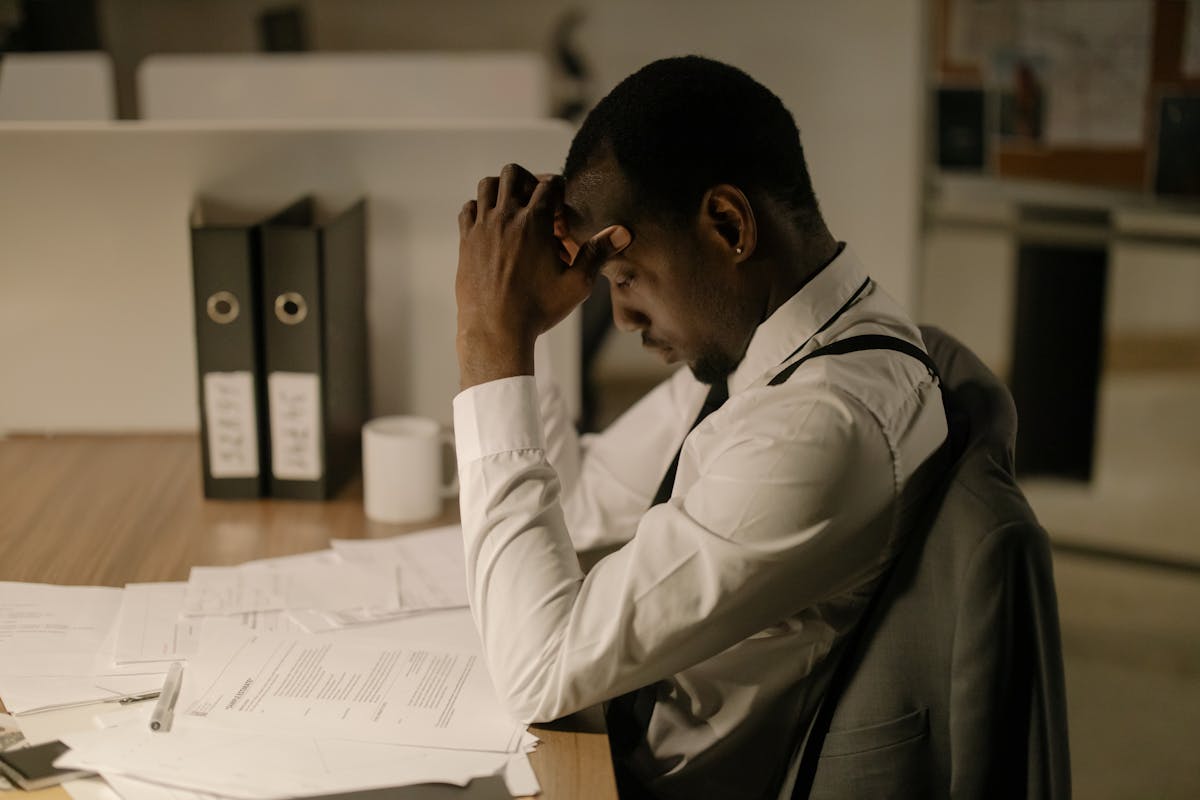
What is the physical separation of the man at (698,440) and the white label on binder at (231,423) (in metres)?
0.44

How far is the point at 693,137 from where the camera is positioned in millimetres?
1037

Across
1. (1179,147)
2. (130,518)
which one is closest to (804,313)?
(130,518)

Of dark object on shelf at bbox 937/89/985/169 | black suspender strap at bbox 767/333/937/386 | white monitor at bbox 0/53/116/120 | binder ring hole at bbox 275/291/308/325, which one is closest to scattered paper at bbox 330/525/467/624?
binder ring hole at bbox 275/291/308/325

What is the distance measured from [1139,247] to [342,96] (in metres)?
1.91

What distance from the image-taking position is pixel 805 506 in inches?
37.6

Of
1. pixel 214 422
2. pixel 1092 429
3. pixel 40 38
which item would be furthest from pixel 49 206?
pixel 1092 429

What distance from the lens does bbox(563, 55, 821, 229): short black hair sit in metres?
1.04

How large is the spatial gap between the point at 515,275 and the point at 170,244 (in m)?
0.75

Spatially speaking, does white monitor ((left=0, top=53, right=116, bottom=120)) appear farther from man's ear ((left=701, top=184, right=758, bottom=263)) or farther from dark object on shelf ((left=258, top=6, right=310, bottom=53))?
man's ear ((left=701, top=184, right=758, bottom=263))

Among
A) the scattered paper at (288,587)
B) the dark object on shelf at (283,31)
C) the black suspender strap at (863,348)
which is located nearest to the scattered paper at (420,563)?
the scattered paper at (288,587)

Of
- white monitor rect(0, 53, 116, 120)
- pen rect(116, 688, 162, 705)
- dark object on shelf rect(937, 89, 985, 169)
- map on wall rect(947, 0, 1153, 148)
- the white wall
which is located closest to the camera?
pen rect(116, 688, 162, 705)

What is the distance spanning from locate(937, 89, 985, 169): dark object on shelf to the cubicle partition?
1.86 metres

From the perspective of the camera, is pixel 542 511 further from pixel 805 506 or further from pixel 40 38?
pixel 40 38

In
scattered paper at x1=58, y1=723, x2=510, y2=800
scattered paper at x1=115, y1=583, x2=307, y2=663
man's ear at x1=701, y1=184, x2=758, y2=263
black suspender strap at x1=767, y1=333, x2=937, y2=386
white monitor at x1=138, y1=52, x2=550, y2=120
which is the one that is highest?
white monitor at x1=138, y1=52, x2=550, y2=120
